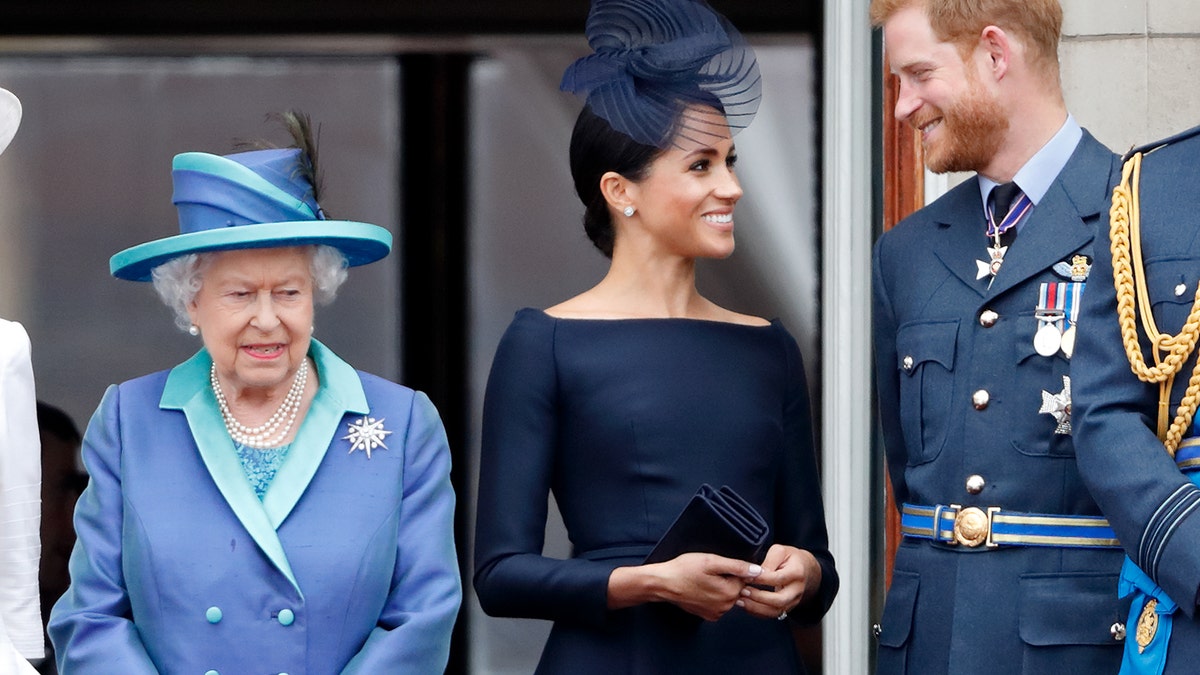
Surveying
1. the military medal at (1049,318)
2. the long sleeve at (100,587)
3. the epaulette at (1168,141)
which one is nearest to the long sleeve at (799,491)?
the military medal at (1049,318)

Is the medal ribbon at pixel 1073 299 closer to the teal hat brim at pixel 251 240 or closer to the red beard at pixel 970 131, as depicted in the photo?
the red beard at pixel 970 131

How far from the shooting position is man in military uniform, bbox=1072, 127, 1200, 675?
2.72m

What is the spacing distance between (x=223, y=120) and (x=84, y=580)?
2934 mm

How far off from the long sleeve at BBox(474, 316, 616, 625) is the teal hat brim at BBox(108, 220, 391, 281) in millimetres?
337

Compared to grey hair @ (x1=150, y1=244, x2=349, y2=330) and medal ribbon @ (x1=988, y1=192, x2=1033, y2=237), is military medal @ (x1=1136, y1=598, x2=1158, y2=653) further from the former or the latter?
grey hair @ (x1=150, y1=244, x2=349, y2=330)

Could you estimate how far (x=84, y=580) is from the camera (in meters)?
3.11

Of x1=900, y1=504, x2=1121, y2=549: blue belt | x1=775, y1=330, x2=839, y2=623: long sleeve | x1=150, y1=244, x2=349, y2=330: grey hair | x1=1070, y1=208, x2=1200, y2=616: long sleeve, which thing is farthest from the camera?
x1=775, y1=330, x2=839, y2=623: long sleeve

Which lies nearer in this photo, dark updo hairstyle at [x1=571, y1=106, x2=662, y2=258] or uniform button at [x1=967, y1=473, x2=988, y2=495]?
uniform button at [x1=967, y1=473, x2=988, y2=495]

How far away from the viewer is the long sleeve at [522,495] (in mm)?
3215

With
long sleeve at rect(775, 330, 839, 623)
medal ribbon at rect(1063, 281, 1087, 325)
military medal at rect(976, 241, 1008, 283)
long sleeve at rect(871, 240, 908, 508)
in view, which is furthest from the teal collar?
medal ribbon at rect(1063, 281, 1087, 325)

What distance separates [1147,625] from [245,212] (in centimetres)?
160

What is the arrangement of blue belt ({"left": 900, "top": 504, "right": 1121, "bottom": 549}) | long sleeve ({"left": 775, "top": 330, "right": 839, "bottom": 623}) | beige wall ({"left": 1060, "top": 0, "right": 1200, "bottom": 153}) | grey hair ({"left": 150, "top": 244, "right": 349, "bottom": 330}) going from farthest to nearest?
beige wall ({"left": 1060, "top": 0, "right": 1200, "bottom": 153})
long sleeve ({"left": 775, "top": 330, "right": 839, "bottom": 623})
grey hair ({"left": 150, "top": 244, "right": 349, "bottom": 330})
blue belt ({"left": 900, "top": 504, "right": 1121, "bottom": 549})

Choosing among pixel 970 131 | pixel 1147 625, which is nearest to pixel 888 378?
pixel 970 131

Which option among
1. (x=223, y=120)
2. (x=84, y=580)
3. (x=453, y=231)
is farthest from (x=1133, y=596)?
(x=223, y=120)
